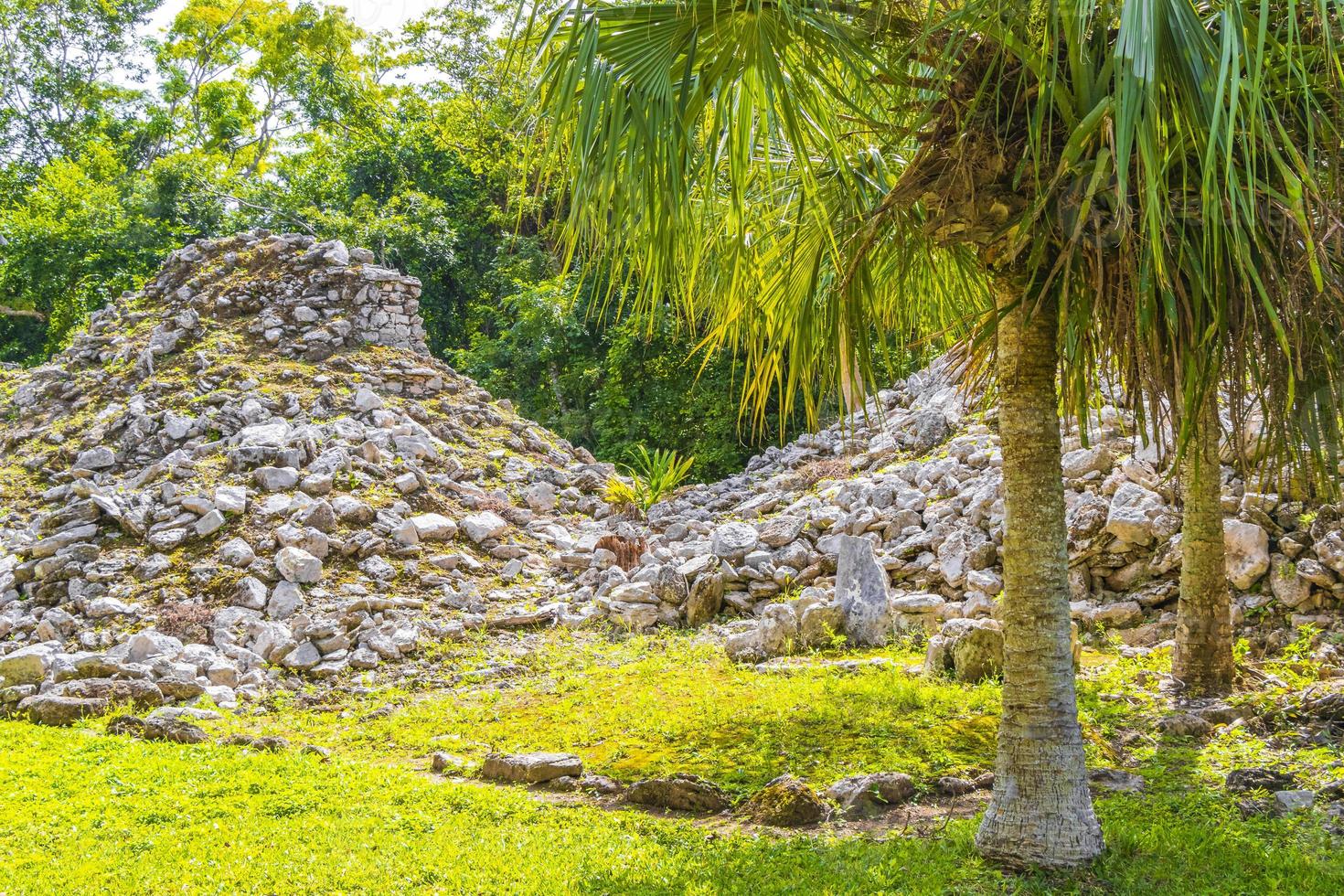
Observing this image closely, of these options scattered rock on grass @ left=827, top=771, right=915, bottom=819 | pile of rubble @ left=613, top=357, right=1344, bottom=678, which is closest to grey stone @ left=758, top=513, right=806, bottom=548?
pile of rubble @ left=613, top=357, right=1344, bottom=678

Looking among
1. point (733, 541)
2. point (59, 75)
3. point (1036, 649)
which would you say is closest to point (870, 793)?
point (1036, 649)

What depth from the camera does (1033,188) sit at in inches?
160

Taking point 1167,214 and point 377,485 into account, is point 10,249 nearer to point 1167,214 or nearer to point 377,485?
point 377,485

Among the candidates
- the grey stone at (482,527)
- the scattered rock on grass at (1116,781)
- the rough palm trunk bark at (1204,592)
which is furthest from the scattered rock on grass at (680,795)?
the grey stone at (482,527)

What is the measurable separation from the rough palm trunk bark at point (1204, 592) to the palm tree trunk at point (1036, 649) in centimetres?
254

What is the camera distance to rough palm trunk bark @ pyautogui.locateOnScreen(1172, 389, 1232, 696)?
6.23 metres

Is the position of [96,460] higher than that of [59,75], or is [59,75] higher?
[59,75]

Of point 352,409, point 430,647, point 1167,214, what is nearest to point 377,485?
point 352,409

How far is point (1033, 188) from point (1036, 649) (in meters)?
1.80

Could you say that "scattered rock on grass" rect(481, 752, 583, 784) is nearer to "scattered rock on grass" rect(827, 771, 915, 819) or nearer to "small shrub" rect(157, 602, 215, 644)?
"scattered rock on grass" rect(827, 771, 915, 819)

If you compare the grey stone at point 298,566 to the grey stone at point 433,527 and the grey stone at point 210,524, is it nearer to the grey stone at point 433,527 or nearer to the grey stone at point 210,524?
the grey stone at point 210,524

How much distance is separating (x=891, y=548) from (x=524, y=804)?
5.48 m

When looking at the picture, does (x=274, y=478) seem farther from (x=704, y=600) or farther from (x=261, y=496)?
(x=704, y=600)

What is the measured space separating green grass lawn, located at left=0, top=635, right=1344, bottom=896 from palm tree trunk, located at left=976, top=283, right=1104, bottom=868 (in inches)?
6.6
